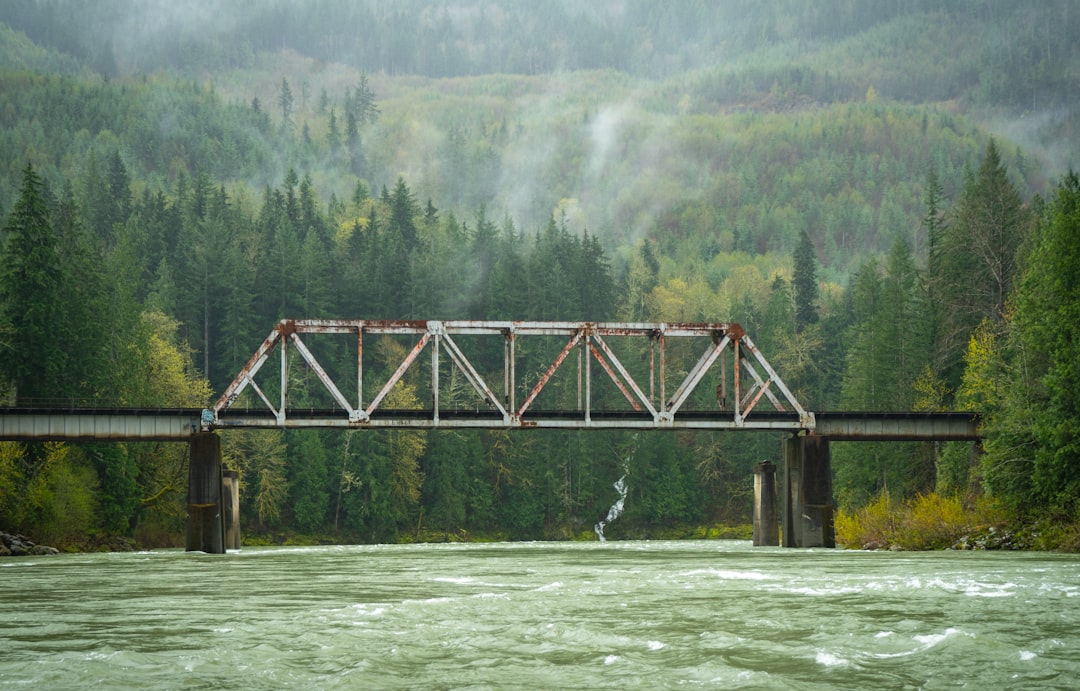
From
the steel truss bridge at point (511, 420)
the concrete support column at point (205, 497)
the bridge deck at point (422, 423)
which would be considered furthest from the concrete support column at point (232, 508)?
the concrete support column at point (205, 497)

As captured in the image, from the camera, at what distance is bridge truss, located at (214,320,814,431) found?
2926 inches

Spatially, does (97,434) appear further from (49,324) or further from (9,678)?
(9,678)

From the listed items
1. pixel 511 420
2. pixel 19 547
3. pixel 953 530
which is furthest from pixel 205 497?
pixel 953 530

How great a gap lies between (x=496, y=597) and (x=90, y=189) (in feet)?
527

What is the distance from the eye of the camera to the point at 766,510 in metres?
82.6

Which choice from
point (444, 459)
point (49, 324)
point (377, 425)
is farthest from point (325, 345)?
point (377, 425)

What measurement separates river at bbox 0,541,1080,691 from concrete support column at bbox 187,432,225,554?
74.2 ft

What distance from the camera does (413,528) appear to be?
126 meters

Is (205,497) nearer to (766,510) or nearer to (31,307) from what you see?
(31,307)

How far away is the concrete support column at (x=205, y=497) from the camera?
71.2 metres

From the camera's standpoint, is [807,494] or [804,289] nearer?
[807,494]

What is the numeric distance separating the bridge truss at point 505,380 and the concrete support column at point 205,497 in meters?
1.26

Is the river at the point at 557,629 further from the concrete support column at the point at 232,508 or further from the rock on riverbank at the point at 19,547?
the concrete support column at the point at 232,508

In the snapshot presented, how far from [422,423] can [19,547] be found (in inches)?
864
